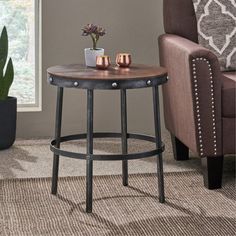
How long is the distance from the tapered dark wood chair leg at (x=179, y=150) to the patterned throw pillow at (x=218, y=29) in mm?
429

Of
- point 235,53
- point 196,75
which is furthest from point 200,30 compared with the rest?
point 196,75

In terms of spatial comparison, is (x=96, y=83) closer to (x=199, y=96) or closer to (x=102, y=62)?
(x=102, y=62)

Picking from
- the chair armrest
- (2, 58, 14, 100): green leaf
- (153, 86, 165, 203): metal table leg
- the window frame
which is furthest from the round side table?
the window frame

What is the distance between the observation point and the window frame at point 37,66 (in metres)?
4.05

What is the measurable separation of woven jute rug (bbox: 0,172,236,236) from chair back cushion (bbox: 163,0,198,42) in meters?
0.72

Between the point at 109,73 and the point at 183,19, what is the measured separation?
2.99ft

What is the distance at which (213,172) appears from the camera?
3236mm

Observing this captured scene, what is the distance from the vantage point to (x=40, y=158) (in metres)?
3.70

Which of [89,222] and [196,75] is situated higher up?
[196,75]

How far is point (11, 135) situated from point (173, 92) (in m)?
0.91

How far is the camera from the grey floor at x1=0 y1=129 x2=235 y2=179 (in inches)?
136

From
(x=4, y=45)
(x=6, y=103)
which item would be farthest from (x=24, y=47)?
(x=6, y=103)

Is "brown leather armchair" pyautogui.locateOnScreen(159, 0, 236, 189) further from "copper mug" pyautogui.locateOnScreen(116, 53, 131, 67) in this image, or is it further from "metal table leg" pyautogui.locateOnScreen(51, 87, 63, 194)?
"metal table leg" pyautogui.locateOnScreen(51, 87, 63, 194)

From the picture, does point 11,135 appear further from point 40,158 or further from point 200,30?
point 200,30
